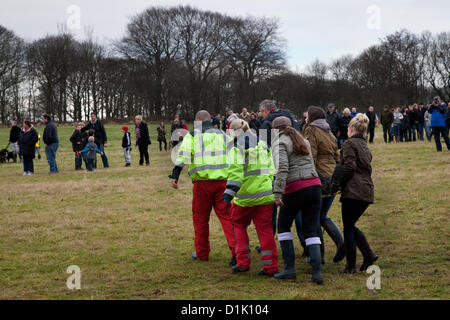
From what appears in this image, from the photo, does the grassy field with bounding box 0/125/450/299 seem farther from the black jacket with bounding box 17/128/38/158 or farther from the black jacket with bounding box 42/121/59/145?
the black jacket with bounding box 42/121/59/145

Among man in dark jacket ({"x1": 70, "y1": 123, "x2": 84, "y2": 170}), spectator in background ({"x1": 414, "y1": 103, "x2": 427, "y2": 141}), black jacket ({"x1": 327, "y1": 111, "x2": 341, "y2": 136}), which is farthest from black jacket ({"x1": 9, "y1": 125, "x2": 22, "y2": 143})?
spectator in background ({"x1": 414, "y1": 103, "x2": 427, "y2": 141})

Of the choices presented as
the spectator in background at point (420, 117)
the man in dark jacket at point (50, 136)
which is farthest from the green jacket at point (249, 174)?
the spectator in background at point (420, 117)

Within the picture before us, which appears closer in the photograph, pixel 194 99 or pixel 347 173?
pixel 347 173

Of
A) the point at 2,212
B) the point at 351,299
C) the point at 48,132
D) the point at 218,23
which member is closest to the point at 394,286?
the point at 351,299

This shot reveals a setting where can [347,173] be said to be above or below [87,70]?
below

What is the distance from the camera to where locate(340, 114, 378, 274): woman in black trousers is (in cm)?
619

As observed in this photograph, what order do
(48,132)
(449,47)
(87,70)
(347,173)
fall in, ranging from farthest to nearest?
(449,47)
(87,70)
(48,132)
(347,173)

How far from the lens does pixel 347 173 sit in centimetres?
619

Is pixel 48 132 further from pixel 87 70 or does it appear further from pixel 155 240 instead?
pixel 87 70

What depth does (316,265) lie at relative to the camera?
5.99m

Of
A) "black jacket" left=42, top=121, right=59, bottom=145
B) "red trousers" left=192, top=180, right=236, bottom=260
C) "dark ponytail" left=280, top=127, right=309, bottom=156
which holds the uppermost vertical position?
"black jacket" left=42, top=121, right=59, bottom=145

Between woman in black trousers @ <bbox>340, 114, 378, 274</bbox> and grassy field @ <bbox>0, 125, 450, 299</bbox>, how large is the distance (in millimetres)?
313

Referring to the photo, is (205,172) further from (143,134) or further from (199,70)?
(199,70)
